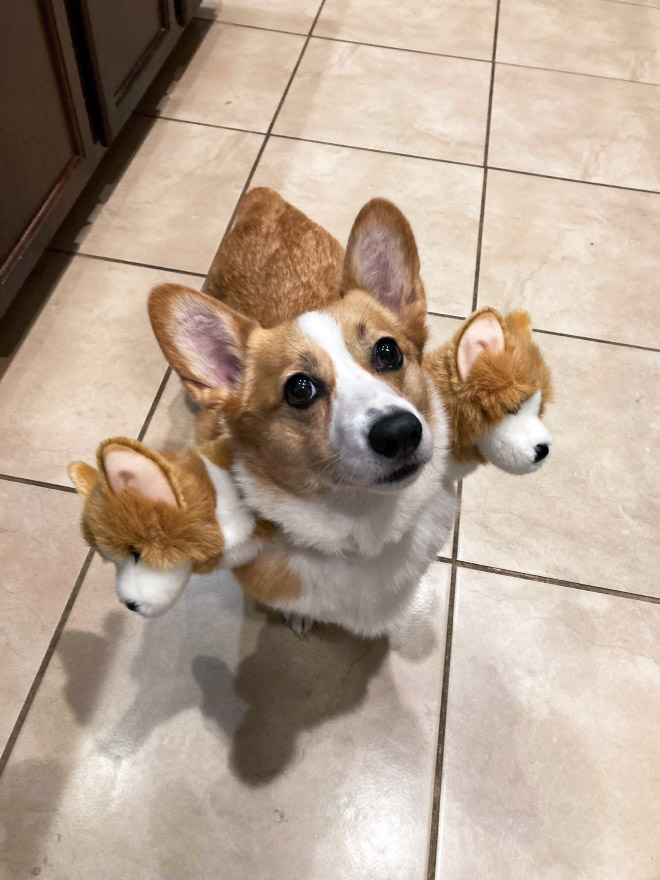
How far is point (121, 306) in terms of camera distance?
1.59 m

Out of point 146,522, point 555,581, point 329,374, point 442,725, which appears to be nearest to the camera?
point 146,522

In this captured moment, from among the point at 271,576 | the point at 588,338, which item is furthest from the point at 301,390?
the point at 588,338

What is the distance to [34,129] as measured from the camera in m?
1.41

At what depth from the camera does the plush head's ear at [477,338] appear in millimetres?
820

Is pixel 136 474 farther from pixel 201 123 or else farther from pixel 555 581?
pixel 201 123

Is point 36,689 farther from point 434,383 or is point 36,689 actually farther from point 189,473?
point 434,383

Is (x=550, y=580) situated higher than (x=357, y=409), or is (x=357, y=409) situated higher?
(x=357, y=409)

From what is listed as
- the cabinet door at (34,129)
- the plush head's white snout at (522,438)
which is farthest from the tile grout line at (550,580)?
the cabinet door at (34,129)

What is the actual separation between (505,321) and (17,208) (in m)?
1.11

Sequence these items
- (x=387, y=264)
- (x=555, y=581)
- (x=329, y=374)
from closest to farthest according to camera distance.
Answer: (x=329, y=374), (x=387, y=264), (x=555, y=581)

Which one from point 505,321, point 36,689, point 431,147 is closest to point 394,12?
point 431,147

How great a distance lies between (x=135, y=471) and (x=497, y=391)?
0.44 meters

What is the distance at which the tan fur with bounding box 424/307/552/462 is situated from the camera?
2.61 ft

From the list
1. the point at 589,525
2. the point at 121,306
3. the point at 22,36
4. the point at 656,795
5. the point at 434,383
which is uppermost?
the point at 22,36
